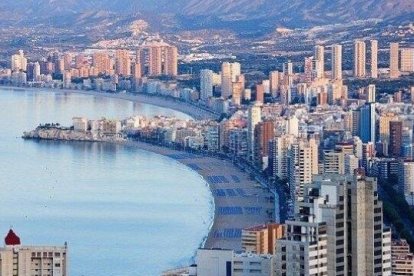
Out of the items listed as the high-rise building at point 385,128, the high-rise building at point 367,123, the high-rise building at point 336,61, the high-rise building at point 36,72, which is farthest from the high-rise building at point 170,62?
the high-rise building at point 385,128

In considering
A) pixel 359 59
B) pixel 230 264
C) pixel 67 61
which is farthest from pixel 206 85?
pixel 230 264

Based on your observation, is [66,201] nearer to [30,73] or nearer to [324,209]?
[324,209]

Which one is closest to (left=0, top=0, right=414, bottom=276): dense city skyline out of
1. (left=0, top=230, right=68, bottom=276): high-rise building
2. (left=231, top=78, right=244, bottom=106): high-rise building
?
(left=0, top=230, right=68, bottom=276): high-rise building

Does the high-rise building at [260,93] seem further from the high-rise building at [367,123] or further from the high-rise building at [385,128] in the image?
the high-rise building at [385,128]

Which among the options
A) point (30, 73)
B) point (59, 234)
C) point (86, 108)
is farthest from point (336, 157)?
point (30, 73)

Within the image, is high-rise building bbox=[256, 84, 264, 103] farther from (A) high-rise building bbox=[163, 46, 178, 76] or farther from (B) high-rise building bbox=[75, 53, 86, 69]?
(B) high-rise building bbox=[75, 53, 86, 69]

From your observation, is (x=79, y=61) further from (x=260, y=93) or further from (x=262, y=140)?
(x=262, y=140)
